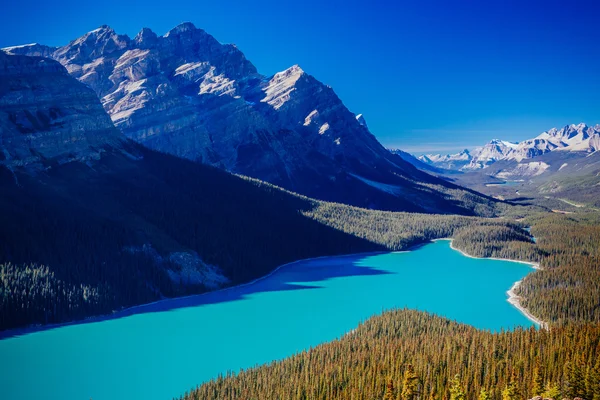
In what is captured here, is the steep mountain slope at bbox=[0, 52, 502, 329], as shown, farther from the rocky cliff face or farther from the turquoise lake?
the turquoise lake

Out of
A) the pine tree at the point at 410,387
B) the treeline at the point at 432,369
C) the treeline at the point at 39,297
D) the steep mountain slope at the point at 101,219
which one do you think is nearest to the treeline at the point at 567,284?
the treeline at the point at 432,369

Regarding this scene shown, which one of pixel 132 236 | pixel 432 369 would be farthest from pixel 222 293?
pixel 432 369

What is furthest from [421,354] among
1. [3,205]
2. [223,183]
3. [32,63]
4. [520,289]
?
[32,63]

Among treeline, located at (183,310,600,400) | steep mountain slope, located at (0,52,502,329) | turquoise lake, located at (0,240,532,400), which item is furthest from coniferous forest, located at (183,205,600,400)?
steep mountain slope, located at (0,52,502,329)

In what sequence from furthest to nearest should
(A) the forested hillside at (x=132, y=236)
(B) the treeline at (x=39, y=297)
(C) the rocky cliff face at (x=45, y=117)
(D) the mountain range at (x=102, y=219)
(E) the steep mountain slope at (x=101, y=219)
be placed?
(C) the rocky cliff face at (x=45, y=117)
(D) the mountain range at (x=102, y=219)
(E) the steep mountain slope at (x=101, y=219)
(A) the forested hillside at (x=132, y=236)
(B) the treeline at (x=39, y=297)

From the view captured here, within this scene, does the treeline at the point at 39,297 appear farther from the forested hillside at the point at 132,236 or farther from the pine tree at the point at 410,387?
the pine tree at the point at 410,387

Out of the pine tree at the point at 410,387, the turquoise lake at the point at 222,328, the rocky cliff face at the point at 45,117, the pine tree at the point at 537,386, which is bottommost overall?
the turquoise lake at the point at 222,328

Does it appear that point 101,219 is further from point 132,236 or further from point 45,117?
point 45,117
